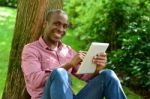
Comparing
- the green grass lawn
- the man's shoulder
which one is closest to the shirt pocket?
the man's shoulder

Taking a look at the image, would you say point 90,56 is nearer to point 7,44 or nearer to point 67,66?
point 67,66

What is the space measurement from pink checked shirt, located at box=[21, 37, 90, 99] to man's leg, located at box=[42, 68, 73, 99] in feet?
0.59

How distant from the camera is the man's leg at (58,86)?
3666 millimetres

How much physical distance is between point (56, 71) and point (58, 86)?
150 mm

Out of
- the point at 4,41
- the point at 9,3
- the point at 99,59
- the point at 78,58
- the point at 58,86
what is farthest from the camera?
the point at 9,3

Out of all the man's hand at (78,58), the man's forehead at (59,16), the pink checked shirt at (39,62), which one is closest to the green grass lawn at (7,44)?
the pink checked shirt at (39,62)

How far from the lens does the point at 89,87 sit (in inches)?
160

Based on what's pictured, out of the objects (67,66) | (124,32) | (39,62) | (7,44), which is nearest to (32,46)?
(39,62)

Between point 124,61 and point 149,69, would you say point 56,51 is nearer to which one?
point 149,69

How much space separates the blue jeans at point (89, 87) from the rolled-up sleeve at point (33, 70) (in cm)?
15

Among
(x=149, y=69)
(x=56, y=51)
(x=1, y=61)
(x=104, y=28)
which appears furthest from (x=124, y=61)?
(x=56, y=51)

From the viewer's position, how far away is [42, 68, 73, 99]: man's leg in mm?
3666

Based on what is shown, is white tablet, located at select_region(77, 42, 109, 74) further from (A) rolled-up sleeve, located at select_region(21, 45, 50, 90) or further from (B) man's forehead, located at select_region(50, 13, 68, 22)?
(B) man's forehead, located at select_region(50, 13, 68, 22)

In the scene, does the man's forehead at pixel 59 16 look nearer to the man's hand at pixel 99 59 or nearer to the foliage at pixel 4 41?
the man's hand at pixel 99 59
